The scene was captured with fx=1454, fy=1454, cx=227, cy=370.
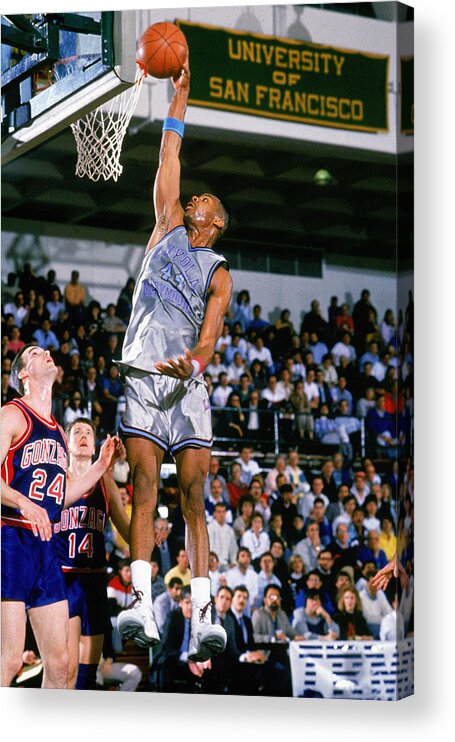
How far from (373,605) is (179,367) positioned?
5.71 ft

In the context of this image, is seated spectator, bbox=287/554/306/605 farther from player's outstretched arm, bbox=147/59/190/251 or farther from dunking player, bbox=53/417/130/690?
player's outstretched arm, bbox=147/59/190/251

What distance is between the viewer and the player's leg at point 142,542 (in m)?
8.39

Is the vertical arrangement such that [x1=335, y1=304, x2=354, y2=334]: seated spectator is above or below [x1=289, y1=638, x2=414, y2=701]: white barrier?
above

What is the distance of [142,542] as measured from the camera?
331 inches

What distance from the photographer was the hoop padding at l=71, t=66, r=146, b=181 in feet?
28.1

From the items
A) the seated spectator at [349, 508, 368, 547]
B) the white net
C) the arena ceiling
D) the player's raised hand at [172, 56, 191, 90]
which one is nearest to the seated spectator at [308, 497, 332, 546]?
the seated spectator at [349, 508, 368, 547]

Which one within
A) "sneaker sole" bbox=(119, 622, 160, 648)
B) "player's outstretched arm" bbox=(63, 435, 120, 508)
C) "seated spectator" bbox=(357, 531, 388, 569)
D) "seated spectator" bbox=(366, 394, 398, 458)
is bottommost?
"sneaker sole" bbox=(119, 622, 160, 648)

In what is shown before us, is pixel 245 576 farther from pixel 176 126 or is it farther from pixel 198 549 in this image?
pixel 176 126

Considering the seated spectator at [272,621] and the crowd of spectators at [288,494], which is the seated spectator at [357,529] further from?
the seated spectator at [272,621]

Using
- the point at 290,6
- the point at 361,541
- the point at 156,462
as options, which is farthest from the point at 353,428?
the point at 290,6

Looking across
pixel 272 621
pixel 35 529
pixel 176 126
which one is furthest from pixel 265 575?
pixel 176 126

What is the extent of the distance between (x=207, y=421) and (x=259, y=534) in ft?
2.33

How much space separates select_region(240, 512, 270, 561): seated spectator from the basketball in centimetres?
262

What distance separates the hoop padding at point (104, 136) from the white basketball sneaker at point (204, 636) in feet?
8.50
